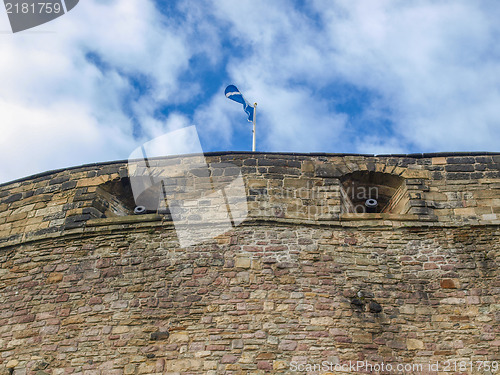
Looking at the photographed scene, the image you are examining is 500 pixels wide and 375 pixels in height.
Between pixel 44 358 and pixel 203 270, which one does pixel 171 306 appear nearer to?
pixel 203 270

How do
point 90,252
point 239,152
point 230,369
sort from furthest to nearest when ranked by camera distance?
point 239,152, point 90,252, point 230,369

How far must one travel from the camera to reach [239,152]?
8305mm

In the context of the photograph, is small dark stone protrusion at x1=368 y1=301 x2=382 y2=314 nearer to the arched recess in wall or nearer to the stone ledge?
the arched recess in wall

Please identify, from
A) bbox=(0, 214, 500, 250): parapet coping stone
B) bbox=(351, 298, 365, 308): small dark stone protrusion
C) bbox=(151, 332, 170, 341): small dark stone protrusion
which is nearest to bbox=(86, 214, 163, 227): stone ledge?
bbox=(0, 214, 500, 250): parapet coping stone

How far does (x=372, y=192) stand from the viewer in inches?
332

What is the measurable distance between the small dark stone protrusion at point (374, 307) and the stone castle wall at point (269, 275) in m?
0.03

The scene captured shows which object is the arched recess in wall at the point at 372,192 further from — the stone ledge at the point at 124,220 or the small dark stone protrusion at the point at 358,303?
the stone ledge at the point at 124,220

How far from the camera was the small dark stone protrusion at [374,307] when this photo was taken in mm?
6996

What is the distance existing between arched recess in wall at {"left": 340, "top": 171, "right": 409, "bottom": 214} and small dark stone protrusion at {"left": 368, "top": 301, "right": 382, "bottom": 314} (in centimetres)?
146

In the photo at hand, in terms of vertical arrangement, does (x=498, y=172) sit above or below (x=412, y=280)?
above

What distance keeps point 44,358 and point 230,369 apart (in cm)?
216

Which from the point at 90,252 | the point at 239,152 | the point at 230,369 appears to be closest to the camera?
the point at 230,369

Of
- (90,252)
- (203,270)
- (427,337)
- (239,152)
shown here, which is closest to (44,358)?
(90,252)

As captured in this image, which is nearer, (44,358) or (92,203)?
(44,358)
